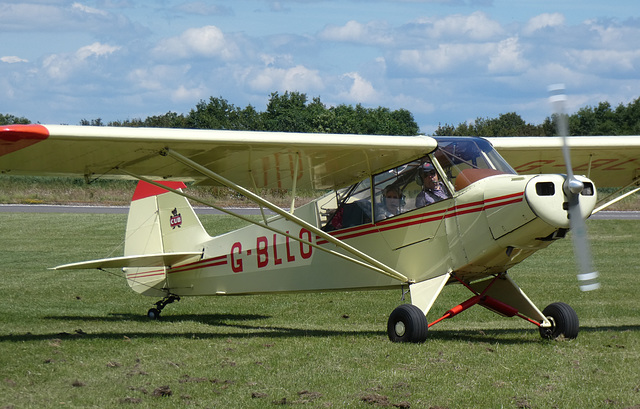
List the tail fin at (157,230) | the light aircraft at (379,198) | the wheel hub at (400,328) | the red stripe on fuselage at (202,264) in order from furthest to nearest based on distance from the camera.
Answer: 1. the tail fin at (157,230)
2. the red stripe on fuselage at (202,264)
3. the wheel hub at (400,328)
4. the light aircraft at (379,198)

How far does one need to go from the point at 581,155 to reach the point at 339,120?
54.8 metres

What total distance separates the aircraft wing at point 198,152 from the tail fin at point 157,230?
2.38 meters

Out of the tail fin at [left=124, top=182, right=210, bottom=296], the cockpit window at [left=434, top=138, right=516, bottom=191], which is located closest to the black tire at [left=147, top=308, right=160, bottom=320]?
the tail fin at [left=124, top=182, right=210, bottom=296]

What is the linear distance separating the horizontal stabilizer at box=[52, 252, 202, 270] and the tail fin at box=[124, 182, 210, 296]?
279 mm

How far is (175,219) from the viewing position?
1267 centimetres

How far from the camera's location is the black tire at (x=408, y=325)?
831 cm

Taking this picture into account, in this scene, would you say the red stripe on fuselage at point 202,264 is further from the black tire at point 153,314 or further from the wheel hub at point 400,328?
the wheel hub at point 400,328

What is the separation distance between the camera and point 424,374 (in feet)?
22.2

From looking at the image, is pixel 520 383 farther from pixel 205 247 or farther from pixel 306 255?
pixel 205 247

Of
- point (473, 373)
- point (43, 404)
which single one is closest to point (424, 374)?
point (473, 373)

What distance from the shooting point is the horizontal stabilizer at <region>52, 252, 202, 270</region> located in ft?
34.2

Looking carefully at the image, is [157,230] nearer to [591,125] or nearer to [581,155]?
[581,155]

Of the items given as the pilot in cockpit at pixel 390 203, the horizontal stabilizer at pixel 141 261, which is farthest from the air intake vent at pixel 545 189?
the horizontal stabilizer at pixel 141 261

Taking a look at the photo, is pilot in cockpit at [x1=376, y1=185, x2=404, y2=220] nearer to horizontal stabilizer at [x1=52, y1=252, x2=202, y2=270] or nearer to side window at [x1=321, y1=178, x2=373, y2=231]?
side window at [x1=321, y1=178, x2=373, y2=231]
